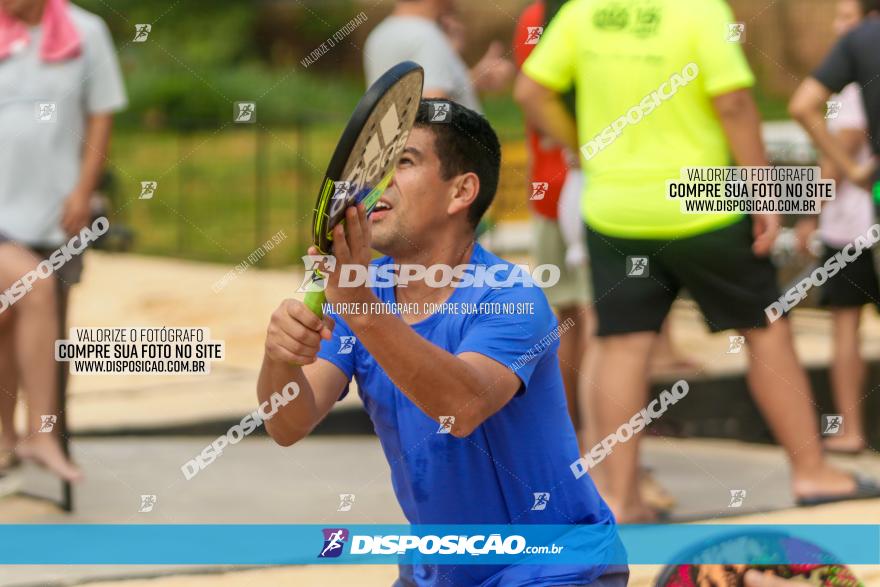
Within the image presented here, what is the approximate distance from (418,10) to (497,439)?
2730 mm

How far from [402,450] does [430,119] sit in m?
0.65

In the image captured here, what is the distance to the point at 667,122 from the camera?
4.97 m

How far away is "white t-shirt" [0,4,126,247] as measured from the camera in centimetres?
542

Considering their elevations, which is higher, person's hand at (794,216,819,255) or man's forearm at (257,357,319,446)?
man's forearm at (257,357,319,446)

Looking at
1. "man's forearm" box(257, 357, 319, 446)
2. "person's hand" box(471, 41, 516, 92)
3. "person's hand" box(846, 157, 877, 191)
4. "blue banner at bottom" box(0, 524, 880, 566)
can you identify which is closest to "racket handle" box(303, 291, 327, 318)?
"man's forearm" box(257, 357, 319, 446)

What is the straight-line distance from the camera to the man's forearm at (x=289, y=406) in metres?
3.02

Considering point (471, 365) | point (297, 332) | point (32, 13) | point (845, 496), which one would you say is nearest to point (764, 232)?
point (845, 496)

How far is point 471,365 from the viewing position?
9.95ft

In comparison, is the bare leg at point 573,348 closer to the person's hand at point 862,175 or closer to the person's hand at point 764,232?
the person's hand at point 764,232

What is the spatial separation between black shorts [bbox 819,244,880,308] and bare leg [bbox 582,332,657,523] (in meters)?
1.30

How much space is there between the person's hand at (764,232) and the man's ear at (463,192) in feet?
6.22

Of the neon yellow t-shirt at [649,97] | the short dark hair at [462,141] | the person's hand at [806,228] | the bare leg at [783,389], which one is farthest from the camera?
the person's hand at [806,228]

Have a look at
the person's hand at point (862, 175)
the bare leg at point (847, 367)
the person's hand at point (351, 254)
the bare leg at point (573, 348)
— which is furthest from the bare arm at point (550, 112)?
the person's hand at point (351, 254)

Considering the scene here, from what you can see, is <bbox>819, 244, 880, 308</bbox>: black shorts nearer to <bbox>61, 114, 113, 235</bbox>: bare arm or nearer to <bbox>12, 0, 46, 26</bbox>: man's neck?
<bbox>61, 114, 113, 235</bbox>: bare arm
